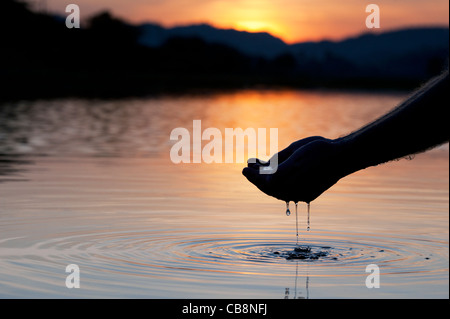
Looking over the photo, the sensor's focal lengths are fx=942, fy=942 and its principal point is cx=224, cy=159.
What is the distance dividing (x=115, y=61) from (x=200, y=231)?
12235cm

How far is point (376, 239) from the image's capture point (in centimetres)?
1109

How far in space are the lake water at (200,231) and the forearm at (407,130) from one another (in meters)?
1.35

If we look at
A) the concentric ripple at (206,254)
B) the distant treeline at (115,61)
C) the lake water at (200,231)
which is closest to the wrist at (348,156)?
the lake water at (200,231)

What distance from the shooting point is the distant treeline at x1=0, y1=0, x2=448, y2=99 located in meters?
101

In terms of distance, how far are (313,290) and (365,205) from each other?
20.3 ft

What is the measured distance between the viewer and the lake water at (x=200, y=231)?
8.41 metres

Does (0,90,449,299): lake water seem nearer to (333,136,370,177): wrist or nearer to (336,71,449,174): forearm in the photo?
(333,136,370,177): wrist

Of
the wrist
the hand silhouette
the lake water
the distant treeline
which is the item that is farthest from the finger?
the distant treeline

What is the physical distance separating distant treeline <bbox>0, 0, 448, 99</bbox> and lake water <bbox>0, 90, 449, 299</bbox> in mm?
64128

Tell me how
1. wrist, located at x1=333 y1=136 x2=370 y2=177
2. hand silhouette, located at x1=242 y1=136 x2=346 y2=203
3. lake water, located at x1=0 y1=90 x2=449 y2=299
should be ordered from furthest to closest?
lake water, located at x1=0 y1=90 x2=449 y2=299
hand silhouette, located at x1=242 y1=136 x2=346 y2=203
wrist, located at x1=333 y1=136 x2=370 y2=177

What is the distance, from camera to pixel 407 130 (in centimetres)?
689

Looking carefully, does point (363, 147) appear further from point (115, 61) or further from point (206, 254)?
point (115, 61)

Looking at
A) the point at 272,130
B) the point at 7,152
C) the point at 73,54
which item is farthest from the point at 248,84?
the point at 7,152

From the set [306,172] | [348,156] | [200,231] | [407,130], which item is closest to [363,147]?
[348,156]
